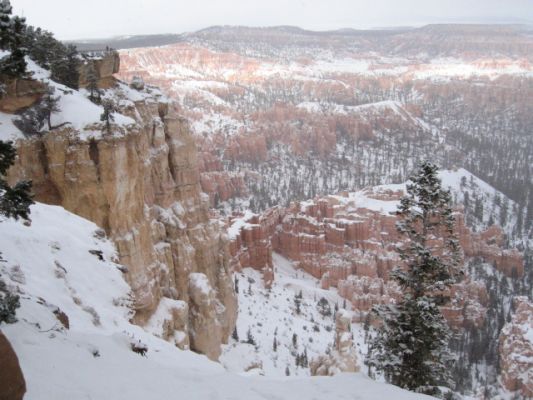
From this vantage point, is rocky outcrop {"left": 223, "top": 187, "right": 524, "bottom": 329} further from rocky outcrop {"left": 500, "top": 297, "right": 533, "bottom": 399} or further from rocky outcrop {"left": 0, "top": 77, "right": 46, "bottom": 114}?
rocky outcrop {"left": 0, "top": 77, "right": 46, "bottom": 114}

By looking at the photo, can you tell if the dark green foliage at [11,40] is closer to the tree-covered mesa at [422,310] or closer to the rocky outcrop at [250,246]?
the tree-covered mesa at [422,310]

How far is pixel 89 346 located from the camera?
7.77 metres

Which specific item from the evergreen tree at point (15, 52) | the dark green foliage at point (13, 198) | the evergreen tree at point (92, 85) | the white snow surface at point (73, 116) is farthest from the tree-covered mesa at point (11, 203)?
the evergreen tree at point (92, 85)

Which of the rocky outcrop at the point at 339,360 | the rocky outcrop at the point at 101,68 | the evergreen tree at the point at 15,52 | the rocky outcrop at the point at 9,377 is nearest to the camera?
the rocky outcrop at the point at 9,377

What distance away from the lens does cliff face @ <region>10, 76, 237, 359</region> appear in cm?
1708

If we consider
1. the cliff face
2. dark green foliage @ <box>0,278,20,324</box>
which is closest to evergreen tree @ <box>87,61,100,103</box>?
the cliff face

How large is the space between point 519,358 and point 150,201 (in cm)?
2694

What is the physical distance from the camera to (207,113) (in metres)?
128

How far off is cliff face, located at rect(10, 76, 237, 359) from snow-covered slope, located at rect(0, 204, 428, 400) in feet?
12.0

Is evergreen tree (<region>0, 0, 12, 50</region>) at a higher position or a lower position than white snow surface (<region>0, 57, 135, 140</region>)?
higher

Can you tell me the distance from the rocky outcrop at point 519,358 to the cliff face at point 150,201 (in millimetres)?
19815

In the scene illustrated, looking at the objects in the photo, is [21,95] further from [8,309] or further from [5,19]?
[8,309]

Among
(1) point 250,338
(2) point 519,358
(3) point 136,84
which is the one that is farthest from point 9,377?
(2) point 519,358

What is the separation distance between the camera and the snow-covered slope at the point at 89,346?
256 inches
